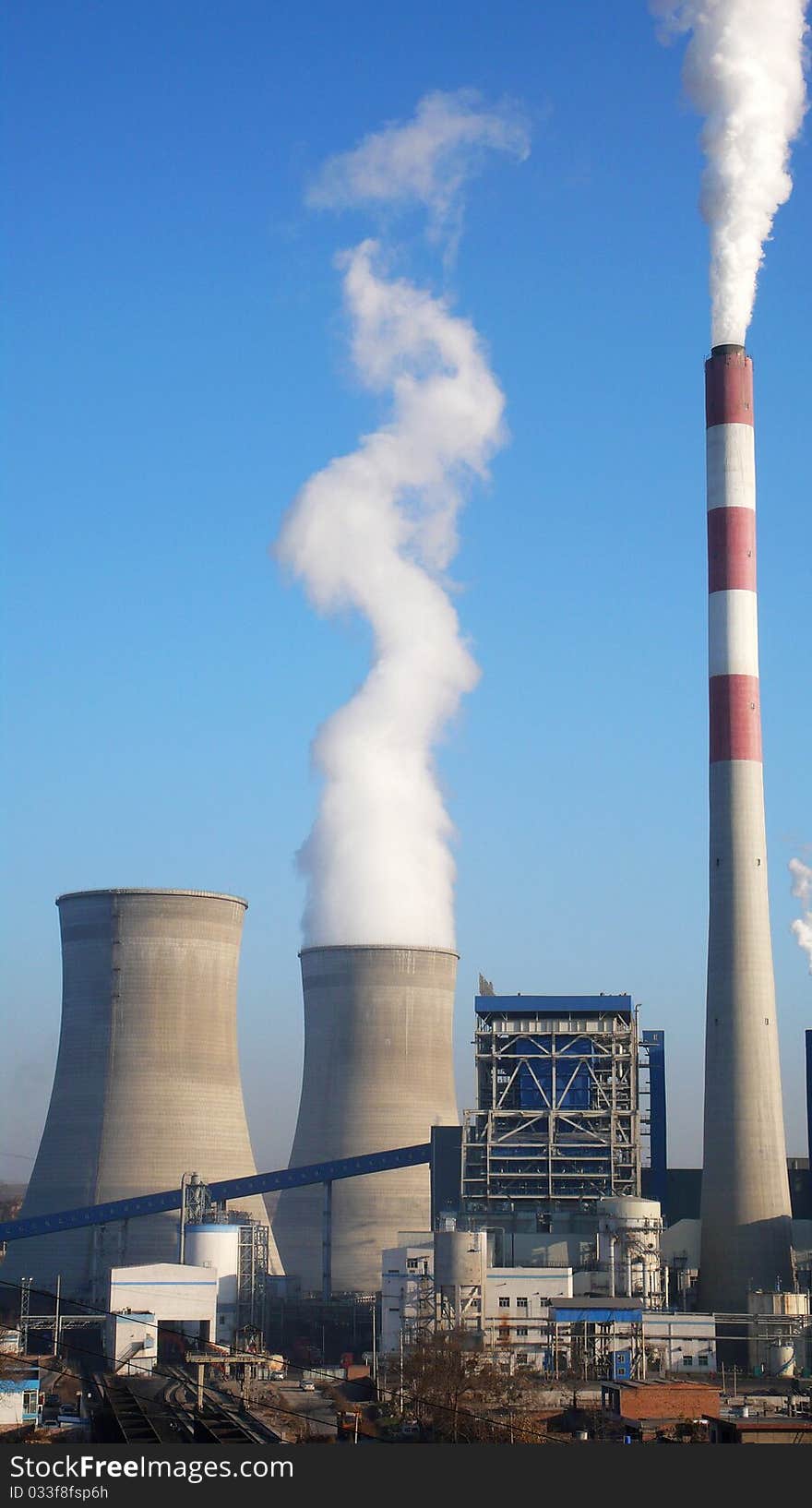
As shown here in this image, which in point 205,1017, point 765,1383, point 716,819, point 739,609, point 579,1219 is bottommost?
point 765,1383

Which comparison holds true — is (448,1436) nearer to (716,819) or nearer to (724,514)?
(716,819)

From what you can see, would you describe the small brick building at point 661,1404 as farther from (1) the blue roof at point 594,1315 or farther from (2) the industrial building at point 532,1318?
(1) the blue roof at point 594,1315

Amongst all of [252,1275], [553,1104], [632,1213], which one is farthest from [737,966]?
[252,1275]

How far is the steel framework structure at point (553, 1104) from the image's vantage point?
35156 millimetres

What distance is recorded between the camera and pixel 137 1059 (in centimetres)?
3494

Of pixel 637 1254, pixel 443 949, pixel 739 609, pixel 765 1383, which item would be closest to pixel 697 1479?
pixel 765 1383

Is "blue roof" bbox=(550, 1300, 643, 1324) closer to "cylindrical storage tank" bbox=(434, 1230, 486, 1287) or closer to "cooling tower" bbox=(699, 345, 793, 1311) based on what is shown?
"cylindrical storage tank" bbox=(434, 1230, 486, 1287)

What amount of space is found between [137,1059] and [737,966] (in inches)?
458

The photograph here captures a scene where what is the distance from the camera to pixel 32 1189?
36594mm

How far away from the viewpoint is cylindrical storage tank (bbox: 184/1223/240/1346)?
3481 centimetres

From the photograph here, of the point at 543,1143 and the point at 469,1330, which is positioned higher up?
Result: the point at 543,1143

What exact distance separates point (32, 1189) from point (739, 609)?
18.2 meters

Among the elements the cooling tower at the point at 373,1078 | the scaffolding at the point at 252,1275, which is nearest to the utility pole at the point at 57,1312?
the scaffolding at the point at 252,1275

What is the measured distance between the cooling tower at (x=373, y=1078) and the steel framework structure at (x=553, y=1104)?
157cm
